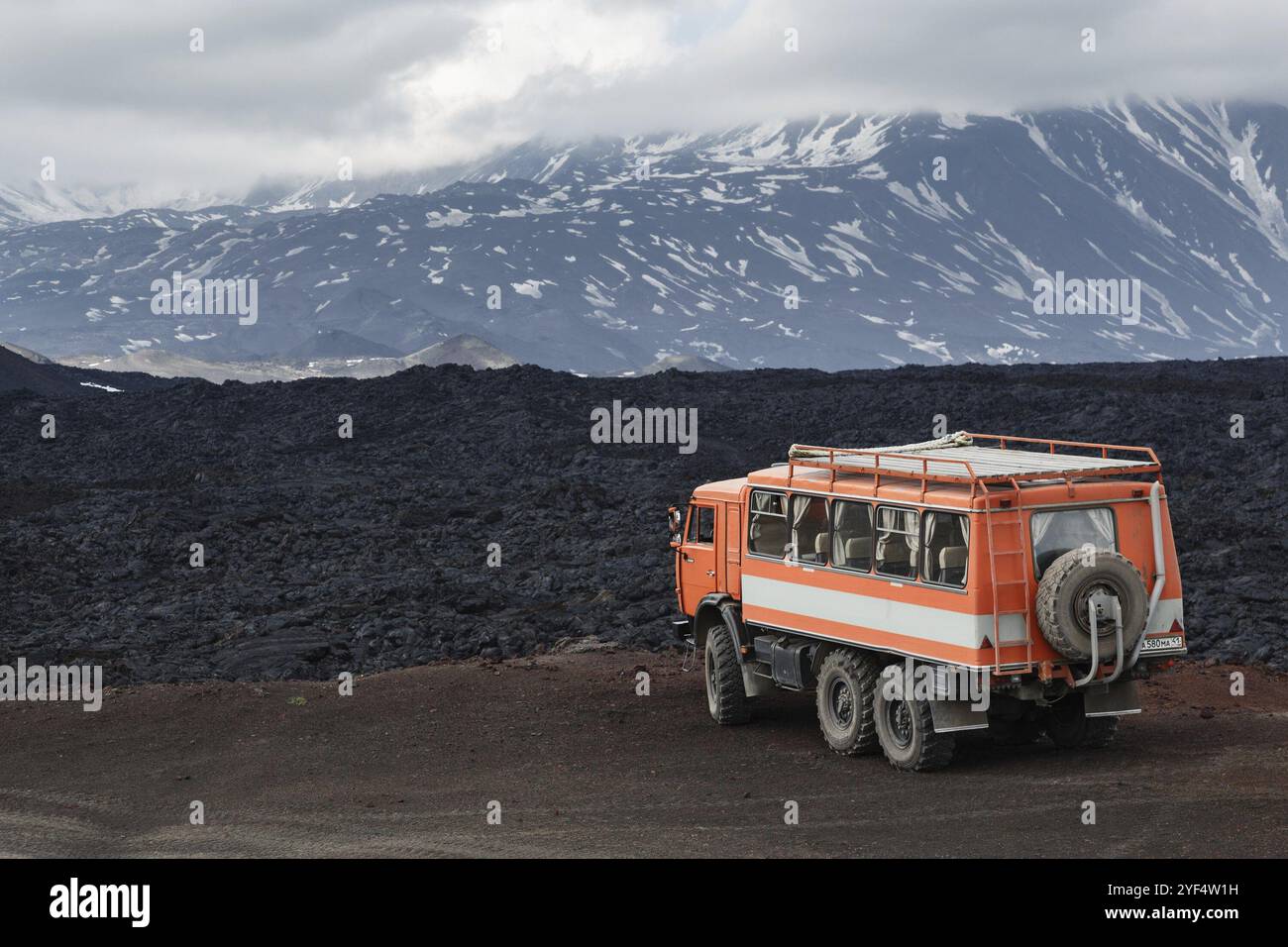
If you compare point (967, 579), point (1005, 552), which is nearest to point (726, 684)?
point (967, 579)

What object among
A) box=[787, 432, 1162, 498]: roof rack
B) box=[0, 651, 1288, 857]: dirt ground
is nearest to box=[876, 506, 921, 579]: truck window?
box=[787, 432, 1162, 498]: roof rack

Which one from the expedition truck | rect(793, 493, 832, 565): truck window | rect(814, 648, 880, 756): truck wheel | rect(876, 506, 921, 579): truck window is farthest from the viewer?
rect(793, 493, 832, 565): truck window

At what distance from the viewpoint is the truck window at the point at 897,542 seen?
17.3m

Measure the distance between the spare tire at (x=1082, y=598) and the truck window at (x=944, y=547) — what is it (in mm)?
909

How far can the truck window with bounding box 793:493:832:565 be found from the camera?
61.7 ft

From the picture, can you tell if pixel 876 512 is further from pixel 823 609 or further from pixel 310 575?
pixel 310 575

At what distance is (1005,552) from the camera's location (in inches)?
649

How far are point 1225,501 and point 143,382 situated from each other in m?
78.2

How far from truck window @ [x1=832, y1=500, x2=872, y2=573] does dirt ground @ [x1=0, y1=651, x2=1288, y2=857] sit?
242 cm

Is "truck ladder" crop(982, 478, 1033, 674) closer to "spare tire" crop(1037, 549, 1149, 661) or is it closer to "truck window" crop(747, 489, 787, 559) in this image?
"spare tire" crop(1037, 549, 1149, 661)

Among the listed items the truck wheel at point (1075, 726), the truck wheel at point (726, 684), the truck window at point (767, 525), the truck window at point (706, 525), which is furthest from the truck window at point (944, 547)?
the truck window at point (706, 525)

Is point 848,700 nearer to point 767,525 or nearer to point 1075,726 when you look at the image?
point 767,525

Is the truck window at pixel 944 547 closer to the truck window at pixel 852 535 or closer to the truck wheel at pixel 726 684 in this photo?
the truck window at pixel 852 535

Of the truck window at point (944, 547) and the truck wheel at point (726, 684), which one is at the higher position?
the truck window at point (944, 547)
